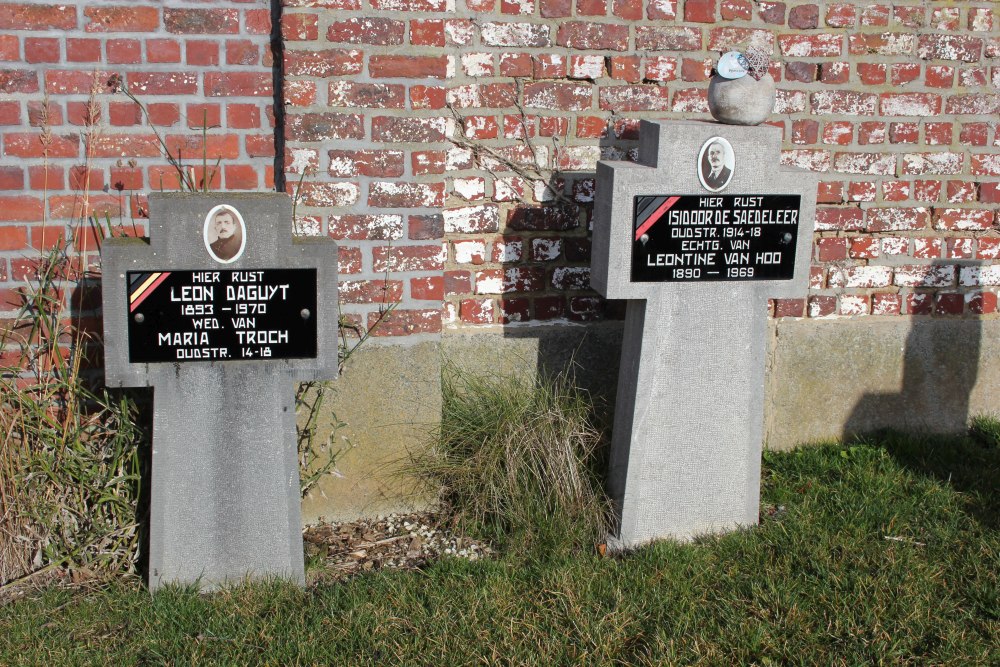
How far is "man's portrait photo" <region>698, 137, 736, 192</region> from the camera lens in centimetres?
387

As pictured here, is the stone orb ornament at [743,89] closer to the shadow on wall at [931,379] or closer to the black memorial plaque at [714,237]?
the black memorial plaque at [714,237]

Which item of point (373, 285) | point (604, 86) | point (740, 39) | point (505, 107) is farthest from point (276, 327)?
point (740, 39)

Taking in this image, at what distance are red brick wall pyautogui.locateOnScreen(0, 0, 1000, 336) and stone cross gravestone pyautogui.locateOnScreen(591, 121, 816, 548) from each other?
0.63 metres

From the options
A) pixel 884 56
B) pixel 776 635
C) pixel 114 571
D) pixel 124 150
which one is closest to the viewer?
pixel 776 635

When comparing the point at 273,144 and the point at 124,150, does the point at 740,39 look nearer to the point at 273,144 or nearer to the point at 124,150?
the point at 273,144

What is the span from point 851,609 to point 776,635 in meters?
0.31

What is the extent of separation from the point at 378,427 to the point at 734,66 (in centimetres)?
192

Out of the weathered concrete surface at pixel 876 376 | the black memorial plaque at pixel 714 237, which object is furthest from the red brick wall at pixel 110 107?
the weathered concrete surface at pixel 876 376

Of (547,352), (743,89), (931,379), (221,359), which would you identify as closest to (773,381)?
(931,379)

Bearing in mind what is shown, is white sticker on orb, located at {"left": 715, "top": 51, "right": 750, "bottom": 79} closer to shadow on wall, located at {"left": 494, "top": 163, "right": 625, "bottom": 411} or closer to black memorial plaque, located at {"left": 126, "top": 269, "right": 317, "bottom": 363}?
shadow on wall, located at {"left": 494, "top": 163, "right": 625, "bottom": 411}

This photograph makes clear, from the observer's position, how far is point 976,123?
4.96m

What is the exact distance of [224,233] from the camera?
11.4ft

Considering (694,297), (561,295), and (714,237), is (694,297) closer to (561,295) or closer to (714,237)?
(714,237)

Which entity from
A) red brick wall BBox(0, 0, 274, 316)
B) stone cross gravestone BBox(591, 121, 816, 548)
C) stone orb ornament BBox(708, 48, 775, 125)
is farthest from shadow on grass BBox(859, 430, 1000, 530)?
red brick wall BBox(0, 0, 274, 316)
